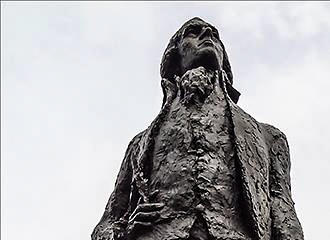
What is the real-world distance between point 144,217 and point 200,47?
2.13m

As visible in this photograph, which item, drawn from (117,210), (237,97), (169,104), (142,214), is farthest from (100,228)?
(237,97)

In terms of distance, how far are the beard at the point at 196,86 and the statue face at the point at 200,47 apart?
5.4 inches

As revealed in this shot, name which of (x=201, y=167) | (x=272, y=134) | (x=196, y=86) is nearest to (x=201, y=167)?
(x=201, y=167)

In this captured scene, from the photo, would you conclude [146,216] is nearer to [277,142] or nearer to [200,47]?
[277,142]

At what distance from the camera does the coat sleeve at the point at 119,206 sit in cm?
776

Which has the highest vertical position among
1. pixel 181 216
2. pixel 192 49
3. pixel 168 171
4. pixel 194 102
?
pixel 192 49

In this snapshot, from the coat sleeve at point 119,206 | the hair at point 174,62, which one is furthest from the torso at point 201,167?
the hair at point 174,62

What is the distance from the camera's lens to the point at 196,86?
8227 mm

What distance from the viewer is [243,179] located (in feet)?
24.4

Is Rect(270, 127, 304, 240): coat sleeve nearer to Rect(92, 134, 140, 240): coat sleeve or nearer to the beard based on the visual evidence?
the beard

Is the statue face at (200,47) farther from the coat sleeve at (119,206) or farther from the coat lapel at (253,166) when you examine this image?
the coat sleeve at (119,206)

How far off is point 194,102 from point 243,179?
110cm

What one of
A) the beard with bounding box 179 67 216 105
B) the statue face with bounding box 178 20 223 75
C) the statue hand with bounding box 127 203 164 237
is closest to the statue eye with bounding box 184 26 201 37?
the statue face with bounding box 178 20 223 75

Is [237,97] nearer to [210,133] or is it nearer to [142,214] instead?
[210,133]
